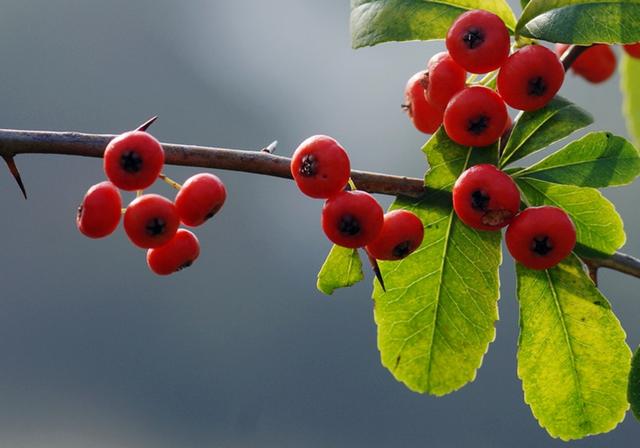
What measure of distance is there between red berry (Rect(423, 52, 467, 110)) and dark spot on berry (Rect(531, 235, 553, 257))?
448mm

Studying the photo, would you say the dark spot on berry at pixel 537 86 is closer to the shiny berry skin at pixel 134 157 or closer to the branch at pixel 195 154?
the branch at pixel 195 154

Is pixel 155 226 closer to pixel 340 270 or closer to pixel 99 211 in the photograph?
pixel 99 211

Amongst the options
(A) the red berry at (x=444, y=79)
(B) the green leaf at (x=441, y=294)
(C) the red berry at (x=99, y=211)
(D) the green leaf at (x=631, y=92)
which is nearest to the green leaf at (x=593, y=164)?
(B) the green leaf at (x=441, y=294)

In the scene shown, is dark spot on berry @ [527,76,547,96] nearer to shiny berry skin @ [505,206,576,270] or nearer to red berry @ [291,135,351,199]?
shiny berry skin @ [505,206,576,270]

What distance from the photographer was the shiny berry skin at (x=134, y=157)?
1998 millimetres

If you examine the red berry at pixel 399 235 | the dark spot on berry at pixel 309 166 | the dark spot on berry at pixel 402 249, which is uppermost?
the dark spot on berry at pixel 309 166

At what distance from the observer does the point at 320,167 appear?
201cm

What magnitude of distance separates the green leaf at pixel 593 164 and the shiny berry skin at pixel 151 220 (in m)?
0.90

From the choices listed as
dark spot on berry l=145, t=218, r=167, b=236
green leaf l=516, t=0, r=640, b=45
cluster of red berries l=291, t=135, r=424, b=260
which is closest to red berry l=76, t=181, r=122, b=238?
dark spot on berry l=145, t=218, r=167, b=236

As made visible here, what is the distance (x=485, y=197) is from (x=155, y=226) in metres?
0.81

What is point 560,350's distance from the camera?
2.36 metres

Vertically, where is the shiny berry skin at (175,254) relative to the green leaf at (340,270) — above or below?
above

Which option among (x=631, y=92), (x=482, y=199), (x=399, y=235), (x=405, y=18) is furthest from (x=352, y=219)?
(x=631, y=92)

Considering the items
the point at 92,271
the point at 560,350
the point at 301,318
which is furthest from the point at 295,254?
the point at 560,350
